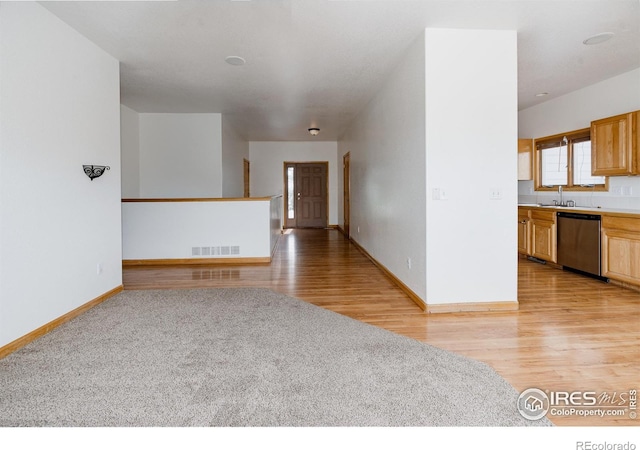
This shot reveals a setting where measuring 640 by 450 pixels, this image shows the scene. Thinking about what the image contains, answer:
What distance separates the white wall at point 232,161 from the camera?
22.9ft

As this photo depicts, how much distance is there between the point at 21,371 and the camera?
214 cm

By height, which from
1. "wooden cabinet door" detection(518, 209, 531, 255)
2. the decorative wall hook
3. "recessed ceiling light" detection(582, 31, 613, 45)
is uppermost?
"recessed ceiling light" detection(582, 31, 613, 45)

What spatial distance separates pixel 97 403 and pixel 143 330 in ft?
3.55

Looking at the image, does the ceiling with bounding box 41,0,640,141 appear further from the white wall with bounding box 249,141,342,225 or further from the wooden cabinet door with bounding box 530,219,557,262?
the white wall with bounding box 249,141,342,225

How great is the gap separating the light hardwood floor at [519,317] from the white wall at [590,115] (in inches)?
44.3

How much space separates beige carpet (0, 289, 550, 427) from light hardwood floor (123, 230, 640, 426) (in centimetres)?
26

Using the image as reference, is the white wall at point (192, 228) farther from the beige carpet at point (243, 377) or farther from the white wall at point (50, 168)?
the beige carpet at point (243, 377)

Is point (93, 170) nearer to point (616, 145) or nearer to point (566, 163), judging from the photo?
point (616, 145)

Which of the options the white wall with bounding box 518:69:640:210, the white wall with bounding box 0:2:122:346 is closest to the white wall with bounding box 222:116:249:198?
the white wall with bounding box 0:2:122:346

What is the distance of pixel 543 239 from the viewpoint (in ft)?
A: 16.8

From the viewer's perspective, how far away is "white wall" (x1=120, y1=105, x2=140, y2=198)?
588 cm

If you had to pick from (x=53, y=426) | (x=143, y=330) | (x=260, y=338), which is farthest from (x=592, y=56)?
(x=53, y=426)
